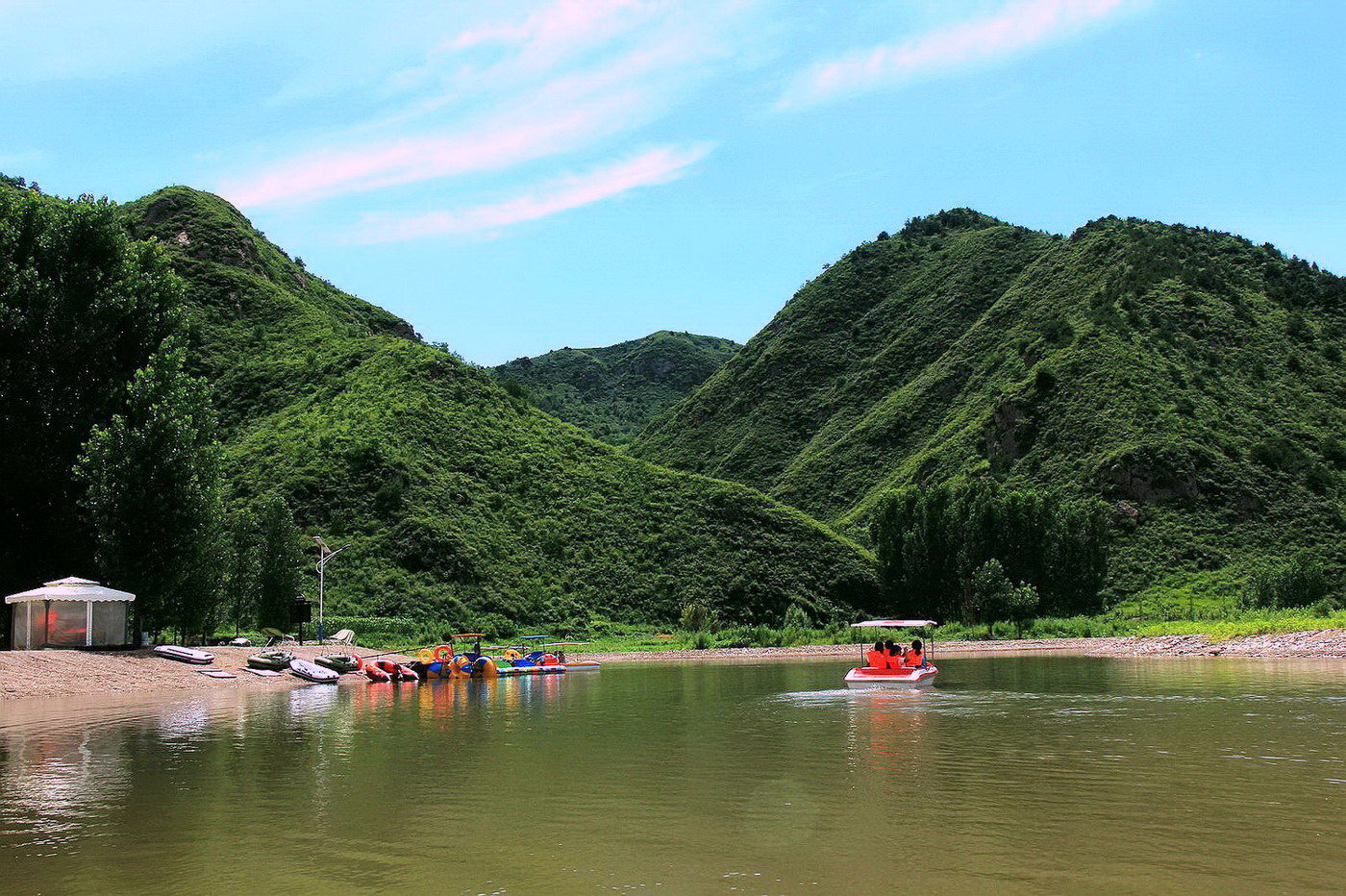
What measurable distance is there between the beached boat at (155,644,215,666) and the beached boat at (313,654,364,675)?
5185 millimetres

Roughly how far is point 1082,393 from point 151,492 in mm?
103099

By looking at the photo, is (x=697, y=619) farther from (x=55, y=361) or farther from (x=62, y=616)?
(x=55, y=361)

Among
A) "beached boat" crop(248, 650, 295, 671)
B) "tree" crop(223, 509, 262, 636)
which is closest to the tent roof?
"beached boat" crop(248, 650, 295, 671)

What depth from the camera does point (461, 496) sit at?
9550cm

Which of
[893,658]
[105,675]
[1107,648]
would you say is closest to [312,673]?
[105,675]

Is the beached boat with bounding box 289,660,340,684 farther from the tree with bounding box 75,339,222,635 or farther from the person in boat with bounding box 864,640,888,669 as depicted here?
the person in boat with bounding box 864,640,888,669

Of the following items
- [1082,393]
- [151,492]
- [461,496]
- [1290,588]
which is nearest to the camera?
[151,492]

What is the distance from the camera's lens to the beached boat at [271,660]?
46.7 m

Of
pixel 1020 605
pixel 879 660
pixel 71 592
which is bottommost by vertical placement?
pixel 1020 605

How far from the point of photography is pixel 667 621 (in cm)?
8862


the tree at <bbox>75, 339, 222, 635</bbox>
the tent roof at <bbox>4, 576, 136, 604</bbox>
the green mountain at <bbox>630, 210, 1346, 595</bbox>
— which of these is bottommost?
the tent roof at <bbox>4, 576, 136, 604</bbox>

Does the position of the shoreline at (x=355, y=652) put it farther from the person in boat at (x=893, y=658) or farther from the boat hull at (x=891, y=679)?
the boat hull at (x=891, y=679)

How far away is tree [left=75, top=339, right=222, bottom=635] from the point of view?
146 ft

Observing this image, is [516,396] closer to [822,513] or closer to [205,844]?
[822,513]
